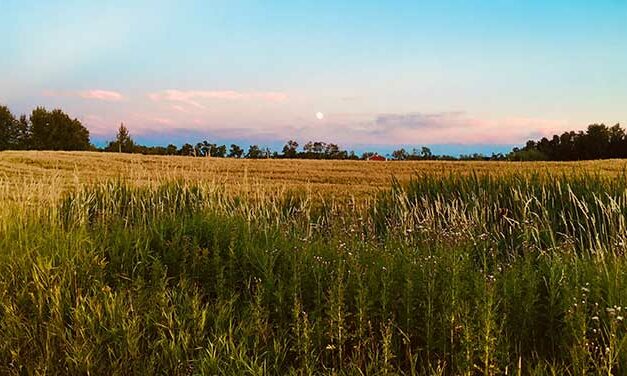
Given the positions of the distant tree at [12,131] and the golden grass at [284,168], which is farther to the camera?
the distant tree at [12,131]

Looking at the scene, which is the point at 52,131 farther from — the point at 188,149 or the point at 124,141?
the point at 188,149

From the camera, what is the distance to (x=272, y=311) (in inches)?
167

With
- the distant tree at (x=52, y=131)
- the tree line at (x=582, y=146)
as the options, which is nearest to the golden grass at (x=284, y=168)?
the tree line at (x=582, y=146)

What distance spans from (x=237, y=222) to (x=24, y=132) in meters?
63.5

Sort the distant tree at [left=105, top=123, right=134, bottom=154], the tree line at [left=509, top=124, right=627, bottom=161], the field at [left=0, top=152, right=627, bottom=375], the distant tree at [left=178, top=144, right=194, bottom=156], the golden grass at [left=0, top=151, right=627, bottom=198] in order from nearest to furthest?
the field at [left=0, top=152, right=627, bottom=375], the distant tree at [left=178, top=144, right=194, bottom=156], the golden grass at [left=0, top=151, right=627, bottom=198], the tree line at [left=509, top=124, right=627, bottom=161], the distant tree at [left=105, top=123, right=134, bottom=154]

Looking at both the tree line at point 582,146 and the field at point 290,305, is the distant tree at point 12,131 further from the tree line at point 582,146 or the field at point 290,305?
the field at point 290,305

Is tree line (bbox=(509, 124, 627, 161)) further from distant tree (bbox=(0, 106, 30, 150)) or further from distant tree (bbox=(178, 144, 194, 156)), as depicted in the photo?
distant tree (bbox=(0, 106, 30, 150))

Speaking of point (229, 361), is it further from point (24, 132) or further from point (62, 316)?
point (24, 132)

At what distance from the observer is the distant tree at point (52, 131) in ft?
199

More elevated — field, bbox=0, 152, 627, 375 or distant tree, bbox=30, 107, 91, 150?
distant tree, bbox=30, 107, 91, 150

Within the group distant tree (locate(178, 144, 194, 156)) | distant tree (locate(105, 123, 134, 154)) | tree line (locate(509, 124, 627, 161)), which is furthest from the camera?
distant tree (locate(105, 123, 134, 154))

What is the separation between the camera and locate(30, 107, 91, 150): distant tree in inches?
2383

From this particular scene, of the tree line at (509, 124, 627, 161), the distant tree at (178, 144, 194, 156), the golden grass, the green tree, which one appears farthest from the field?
the green tree

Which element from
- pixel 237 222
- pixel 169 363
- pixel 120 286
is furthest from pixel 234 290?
pixel 237 222
